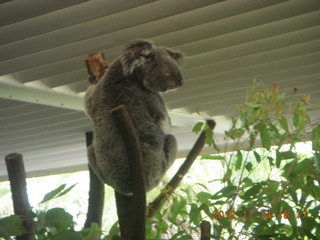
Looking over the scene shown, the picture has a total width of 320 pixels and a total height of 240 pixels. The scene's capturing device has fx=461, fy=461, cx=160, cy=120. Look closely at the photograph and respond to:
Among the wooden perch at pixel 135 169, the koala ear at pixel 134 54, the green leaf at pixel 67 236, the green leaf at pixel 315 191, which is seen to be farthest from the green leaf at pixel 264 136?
the koala ear at pixel 134 54

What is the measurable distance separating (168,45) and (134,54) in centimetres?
80

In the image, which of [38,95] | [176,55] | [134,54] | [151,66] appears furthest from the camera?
[38,95]

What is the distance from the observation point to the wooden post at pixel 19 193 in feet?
6.42

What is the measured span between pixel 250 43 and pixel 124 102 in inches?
56.3

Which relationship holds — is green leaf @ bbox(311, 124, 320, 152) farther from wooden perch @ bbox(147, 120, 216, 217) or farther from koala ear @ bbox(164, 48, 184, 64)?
koala ear @ bbox(164, 48, 184, 64)

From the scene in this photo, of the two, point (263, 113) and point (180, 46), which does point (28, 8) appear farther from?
point (263, 113)

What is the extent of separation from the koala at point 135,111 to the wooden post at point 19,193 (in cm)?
81

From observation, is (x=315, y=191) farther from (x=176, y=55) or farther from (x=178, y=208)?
(x=176, y=55)

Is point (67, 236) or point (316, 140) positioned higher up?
point (316, 140)

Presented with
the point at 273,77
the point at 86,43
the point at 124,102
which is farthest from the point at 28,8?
the point at 273,77

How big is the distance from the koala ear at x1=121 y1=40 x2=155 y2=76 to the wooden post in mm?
1152

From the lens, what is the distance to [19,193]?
2031mm

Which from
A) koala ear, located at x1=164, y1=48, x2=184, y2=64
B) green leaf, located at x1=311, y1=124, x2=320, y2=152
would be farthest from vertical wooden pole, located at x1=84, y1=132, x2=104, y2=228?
green leaf, located at x1=311, y1=124, x2=320, y2=152
